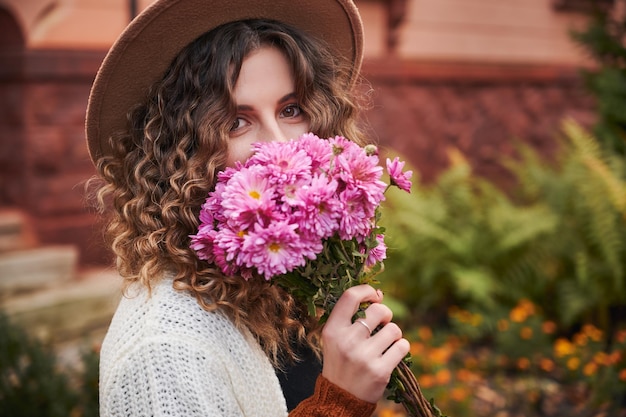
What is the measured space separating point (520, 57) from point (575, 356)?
17.8ft

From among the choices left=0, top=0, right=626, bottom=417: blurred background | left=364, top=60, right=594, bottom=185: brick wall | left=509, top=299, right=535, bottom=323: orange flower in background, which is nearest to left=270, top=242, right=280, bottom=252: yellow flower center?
left=0, top=0, right=626, bottom=417: blurred background

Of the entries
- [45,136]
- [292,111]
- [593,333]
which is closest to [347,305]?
[292,111]

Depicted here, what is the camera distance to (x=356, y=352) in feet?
4.49

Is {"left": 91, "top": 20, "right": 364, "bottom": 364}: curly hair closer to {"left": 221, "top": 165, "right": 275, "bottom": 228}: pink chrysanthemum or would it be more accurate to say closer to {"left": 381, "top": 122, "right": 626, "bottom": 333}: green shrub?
{"left": 221, "top": 165, "right": 275, "bottom": 228}: pink chrysanthemum

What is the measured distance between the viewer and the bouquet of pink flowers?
4.14 feet

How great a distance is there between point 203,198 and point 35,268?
3.70 meters

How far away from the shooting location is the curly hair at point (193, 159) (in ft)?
5.08

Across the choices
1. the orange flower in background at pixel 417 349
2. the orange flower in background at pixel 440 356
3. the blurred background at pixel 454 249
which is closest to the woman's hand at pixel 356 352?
the blurred background at pixel 454 249

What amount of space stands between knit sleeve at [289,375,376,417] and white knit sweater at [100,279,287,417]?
170 mm

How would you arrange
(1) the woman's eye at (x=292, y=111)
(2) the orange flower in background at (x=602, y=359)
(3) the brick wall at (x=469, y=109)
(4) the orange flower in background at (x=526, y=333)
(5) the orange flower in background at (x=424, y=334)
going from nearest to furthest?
(1) the woman's eye at (x=292, y=111) < (2) the orange flower in background at (x=602, y=359) < (4) the orange flower in background at (x=526, y=333) < (5) the orange flower in background at (x=424, y=334) < (3) the brick wall at (x=469, y=109)

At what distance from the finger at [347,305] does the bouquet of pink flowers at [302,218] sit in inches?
1.0

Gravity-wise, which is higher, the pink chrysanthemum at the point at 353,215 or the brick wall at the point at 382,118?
the pink chrysanthemum at the point at 353,215

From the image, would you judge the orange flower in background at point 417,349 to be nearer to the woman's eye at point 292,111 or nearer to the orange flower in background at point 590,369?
the orange flower in background at point 590,369

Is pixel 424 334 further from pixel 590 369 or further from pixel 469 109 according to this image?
pixel 469 109
